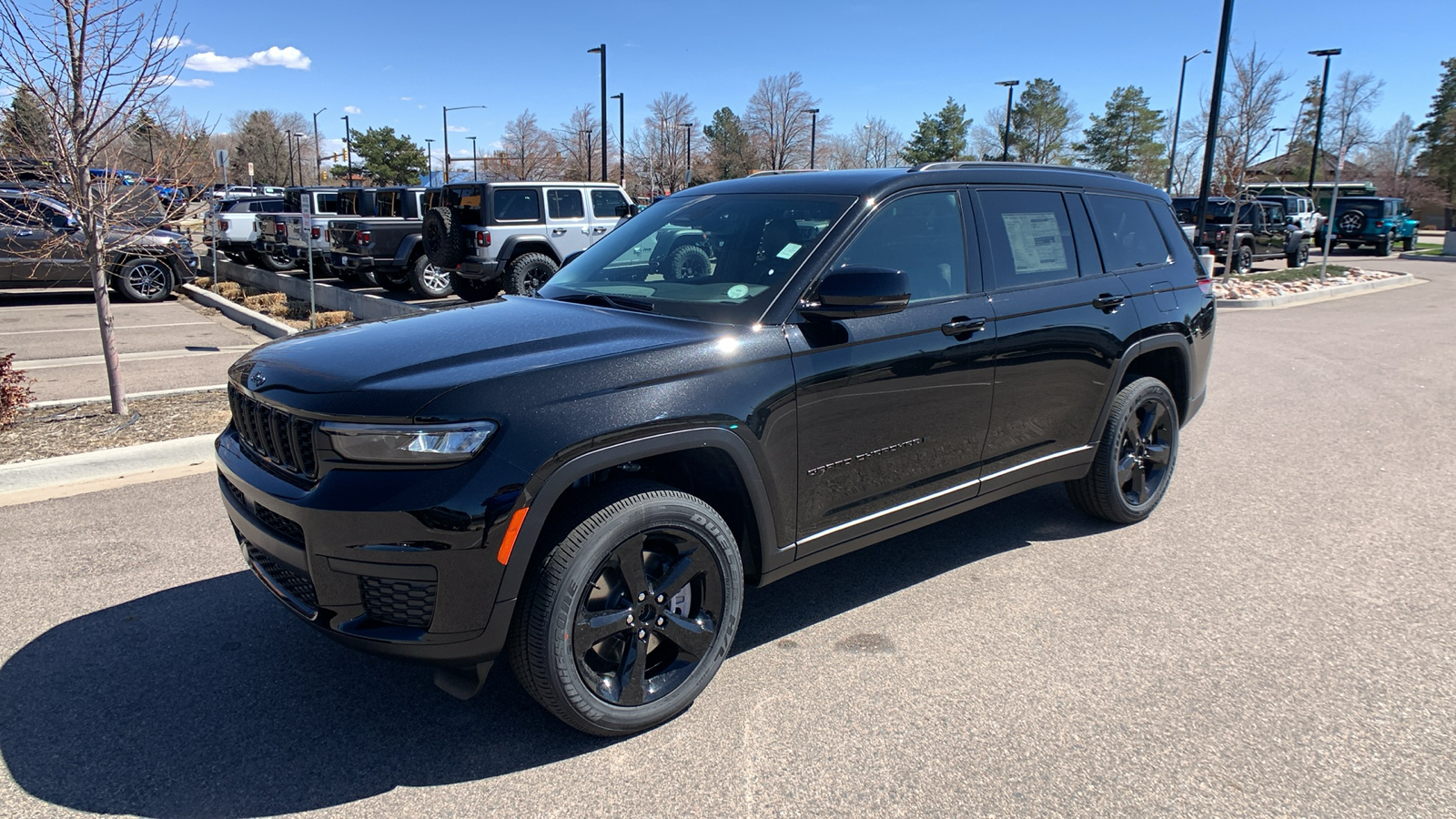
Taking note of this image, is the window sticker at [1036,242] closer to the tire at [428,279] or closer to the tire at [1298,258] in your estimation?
the tire at [428,279]

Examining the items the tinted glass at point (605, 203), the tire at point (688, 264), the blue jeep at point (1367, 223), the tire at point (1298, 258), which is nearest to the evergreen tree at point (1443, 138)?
the blue jeep at point (1367, 223)

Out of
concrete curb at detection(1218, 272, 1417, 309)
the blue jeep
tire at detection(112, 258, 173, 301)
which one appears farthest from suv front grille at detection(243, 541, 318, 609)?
the blue jeep

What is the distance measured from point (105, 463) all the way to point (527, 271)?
7957mm

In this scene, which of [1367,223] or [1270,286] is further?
[1367,223]

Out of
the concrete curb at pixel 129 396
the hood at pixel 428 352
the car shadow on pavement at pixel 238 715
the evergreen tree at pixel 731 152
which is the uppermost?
the evergreen tree at pixel 731 152

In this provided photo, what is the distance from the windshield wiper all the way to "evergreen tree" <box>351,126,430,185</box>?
77.1 metres

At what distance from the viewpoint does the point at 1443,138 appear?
188ft

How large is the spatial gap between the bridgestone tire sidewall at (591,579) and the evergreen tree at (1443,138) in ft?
229

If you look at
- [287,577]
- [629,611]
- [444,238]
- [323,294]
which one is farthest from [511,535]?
[323,294]

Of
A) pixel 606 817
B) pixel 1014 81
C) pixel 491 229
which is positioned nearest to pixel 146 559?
pixel 606 817

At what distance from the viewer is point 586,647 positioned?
2852 mm

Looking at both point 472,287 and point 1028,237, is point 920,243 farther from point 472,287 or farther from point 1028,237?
point 472,287

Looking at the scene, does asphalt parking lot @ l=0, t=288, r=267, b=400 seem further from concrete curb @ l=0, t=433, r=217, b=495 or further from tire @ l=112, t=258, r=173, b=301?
concrete curb @ l=0, t=433, r=217, b=495

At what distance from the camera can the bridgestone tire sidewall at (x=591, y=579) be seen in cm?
276
